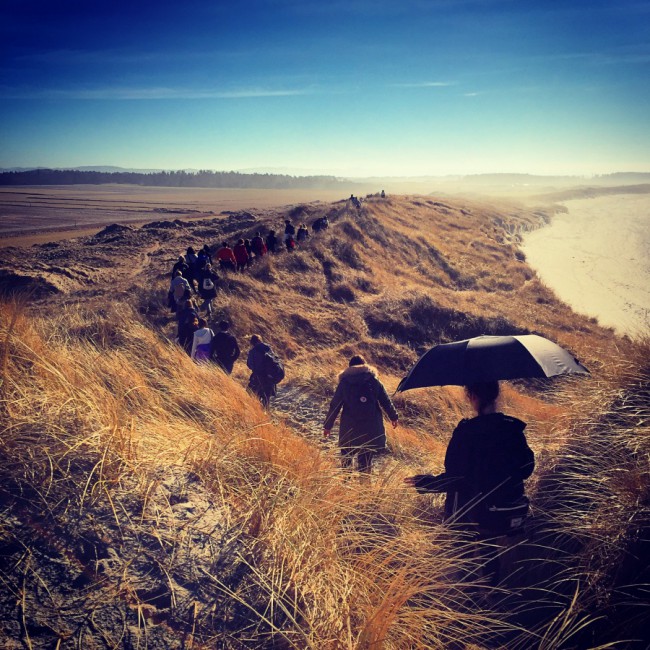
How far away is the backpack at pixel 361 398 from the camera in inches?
170

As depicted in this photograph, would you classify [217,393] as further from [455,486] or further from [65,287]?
[65,287]

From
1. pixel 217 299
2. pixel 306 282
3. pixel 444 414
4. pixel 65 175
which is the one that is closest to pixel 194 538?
pixel 444 414

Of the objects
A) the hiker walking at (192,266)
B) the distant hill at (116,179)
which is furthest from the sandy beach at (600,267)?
the distant hill at (116,179)

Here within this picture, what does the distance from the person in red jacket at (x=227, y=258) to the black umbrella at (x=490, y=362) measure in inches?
483

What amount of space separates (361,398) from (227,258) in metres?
11.8

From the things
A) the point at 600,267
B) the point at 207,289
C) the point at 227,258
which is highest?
the point at 227,258

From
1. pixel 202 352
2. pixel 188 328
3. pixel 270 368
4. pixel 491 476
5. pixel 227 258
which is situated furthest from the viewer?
pixel 227 258

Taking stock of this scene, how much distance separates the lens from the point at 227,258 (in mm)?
15047

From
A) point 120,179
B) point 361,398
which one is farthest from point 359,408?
point 120,179

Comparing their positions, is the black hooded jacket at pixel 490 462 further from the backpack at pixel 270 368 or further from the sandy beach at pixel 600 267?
the sandy beach at pixel 600 267

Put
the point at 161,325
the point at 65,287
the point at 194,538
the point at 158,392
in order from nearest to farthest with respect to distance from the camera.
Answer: the point at 194,538 < the point at 158,392 < the point at 161,325 < the point at 65,287

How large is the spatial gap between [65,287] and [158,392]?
51.1 feet

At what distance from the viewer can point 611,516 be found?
2.61 m

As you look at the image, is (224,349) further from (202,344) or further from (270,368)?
(270,368)
